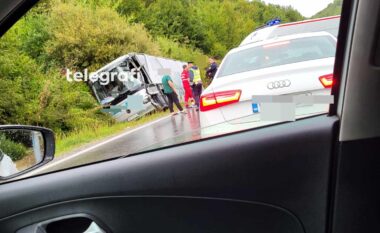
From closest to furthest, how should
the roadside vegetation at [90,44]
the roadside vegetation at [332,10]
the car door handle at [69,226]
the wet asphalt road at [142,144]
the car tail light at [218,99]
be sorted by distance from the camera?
the roadside vegetation at [332,10], the car door handle at [69,226], the wet asphalt road at [142,144], the car tail light at [218,99], the roadside vegetation at [90,44]

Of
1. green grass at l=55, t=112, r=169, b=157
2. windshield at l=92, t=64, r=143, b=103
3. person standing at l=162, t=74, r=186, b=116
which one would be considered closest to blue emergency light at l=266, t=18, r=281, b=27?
person standing at l=162, t=74, r=186, b=116

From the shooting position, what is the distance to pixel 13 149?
1993 mm

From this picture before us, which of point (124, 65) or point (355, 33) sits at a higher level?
point (355, 33)

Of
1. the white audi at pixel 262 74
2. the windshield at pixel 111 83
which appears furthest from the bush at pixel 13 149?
the windshield at pixel 111 83

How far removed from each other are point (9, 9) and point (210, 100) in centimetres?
171

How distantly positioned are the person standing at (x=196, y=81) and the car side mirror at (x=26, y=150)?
147 cm

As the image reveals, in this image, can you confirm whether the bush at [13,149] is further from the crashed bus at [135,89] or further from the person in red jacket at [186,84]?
the person in red jacket at [186,84]

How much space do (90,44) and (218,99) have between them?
753 centimetres

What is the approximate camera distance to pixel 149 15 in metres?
4.71

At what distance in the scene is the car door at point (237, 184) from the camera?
4.87 ft

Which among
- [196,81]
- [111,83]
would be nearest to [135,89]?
[111,83]

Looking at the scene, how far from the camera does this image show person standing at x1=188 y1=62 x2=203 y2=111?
3.28 metres

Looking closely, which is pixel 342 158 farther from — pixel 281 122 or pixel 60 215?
pixel 60 215

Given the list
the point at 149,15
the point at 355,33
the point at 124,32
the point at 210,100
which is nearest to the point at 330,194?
the point at 355,33
